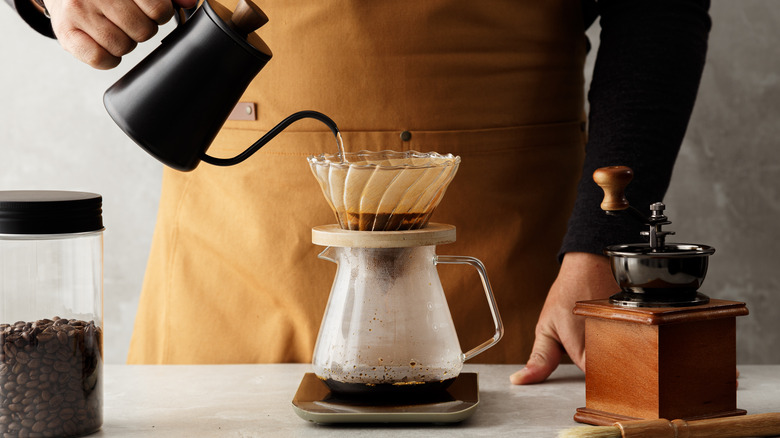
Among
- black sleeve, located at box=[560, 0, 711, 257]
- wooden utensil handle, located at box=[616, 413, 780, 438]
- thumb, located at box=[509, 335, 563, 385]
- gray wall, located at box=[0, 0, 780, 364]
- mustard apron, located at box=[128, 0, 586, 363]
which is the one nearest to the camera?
wooden utensil handle, located at box=[616, 413, 780, 438]

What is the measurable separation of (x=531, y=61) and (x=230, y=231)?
0.57 meters

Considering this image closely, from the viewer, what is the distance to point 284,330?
128cm

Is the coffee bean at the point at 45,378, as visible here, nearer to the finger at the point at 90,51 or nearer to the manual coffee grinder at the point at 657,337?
the finger at the point at 90,51

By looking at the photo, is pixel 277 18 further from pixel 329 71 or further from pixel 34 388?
pixel 34 388

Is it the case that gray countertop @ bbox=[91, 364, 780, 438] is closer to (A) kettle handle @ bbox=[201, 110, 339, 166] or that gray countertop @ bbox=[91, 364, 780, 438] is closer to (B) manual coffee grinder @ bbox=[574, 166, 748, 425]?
(B) manual coffee grinder @ bbox=[574, 166, 748, 425]

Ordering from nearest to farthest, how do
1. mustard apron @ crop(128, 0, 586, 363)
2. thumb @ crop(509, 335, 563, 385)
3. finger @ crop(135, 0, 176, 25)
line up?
finger @ crop(135, 0, 176, 25), thumb @ crop(509, 335, 563, 385), mustard apron @ crop(128, 0, 586, 363)

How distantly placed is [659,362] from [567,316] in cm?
29

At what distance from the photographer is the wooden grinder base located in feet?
2.44

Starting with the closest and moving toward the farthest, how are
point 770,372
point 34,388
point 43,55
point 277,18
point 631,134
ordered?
point 34,388
point 770,372
point 631,134
point 277,18
point 43,55

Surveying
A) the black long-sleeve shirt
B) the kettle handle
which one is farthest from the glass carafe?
the black long-sleeve shirt

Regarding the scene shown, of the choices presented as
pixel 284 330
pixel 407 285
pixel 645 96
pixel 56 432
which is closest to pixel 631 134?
pixel 645 96

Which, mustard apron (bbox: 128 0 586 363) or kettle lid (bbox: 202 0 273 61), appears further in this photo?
mustard apron (bbox: 128 0 586 363)

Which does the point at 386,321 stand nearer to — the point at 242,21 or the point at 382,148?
the point at 242,21

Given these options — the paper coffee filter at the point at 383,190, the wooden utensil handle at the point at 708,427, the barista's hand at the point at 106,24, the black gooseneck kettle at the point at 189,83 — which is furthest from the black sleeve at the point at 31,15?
the wooden utensil handle at the point at 708,427
